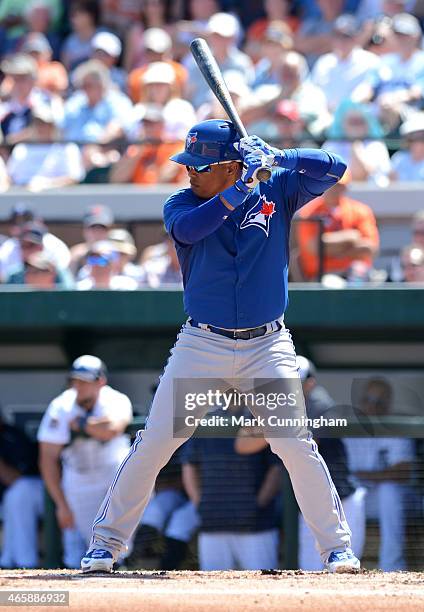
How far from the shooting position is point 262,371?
4.49 metres

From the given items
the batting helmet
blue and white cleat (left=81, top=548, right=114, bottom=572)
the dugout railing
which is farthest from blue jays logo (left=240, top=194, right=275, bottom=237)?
the dugout railing

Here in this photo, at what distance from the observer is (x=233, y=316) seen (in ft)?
14.7

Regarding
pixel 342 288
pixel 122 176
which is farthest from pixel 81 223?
pixel 342 288

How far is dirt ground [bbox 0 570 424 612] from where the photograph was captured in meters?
3.98

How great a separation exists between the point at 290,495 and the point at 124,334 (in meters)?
1.79

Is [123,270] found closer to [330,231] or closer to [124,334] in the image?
[124,334]

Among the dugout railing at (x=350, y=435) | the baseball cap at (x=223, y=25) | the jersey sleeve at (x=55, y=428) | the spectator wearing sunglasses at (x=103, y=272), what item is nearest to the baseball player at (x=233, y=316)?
the dugout railing at (x=350, y=435)

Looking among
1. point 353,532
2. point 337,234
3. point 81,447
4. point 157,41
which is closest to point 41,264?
point 81,447

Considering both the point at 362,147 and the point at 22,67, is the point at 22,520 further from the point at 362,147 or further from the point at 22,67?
the point at 22,67

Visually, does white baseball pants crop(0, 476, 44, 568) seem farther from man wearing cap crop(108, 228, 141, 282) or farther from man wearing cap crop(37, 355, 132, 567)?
man wearing cap crop(108, 228, 141, 282)

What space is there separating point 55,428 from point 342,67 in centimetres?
411

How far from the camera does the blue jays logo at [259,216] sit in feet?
14.8

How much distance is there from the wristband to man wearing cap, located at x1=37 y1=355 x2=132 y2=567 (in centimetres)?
338

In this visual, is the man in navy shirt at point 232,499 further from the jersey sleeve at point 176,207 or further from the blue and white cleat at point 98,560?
the jersey sleeve at point 176,207
